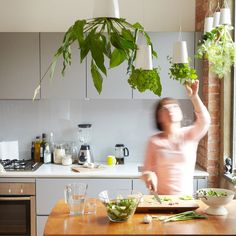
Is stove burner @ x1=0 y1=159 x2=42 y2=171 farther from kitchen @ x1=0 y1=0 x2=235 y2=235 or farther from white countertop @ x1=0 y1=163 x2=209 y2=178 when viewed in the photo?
kitchen @ x1=0 y1=0 x2=235 y2=235

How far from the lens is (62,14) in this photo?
4.62 metres

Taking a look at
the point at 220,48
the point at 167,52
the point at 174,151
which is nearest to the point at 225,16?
the point at 220,48

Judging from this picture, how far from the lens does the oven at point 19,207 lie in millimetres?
3982

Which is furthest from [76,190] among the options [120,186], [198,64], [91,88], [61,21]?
[61,21]

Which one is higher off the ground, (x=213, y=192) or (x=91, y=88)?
(x=91, y=88)

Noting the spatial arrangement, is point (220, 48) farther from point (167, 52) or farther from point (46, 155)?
point (46, 155)

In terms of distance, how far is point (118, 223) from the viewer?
2.35m

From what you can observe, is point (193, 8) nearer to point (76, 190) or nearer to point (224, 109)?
point (224, 109)

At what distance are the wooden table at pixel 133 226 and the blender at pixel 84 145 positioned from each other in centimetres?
194

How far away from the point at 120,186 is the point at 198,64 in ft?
4.72

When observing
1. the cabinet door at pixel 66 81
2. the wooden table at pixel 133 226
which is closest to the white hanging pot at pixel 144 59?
the wooden table at pixel 133 226

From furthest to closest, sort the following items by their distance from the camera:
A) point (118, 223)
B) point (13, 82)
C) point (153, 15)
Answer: point (153, 15), point (13, 82), point (118, 223)

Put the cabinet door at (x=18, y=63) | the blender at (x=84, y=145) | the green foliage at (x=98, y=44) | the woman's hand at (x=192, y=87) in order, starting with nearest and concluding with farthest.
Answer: the green foliage at (x=98, y=44)
the woman's hand at (x=192, y=87)
the cabinet door at (x=18, y=63)
the blender at (x=84, y=145)

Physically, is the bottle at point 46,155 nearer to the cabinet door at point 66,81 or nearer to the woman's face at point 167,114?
the cabinet door at point 66,81
